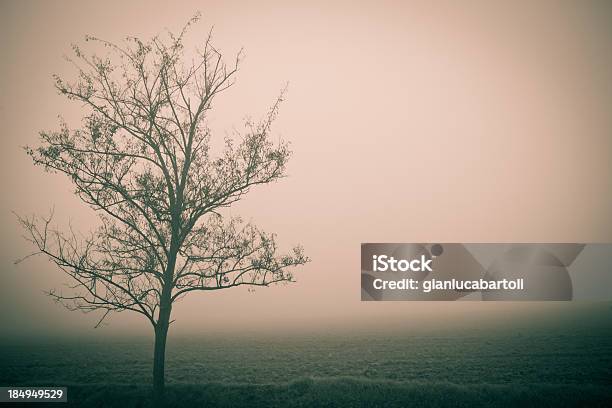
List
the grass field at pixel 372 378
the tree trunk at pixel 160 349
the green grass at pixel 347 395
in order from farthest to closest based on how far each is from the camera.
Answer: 1. the grass field at pixel 372 378
2. the green grass at pixel 347 395
3. the tree trunk at pixel 160 349

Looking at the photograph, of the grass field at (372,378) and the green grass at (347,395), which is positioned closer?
the green grass at (347,395)

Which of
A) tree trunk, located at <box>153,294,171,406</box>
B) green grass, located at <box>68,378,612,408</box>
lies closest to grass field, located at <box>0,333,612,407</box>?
green grass, located at <box>68,378,612,408</box>

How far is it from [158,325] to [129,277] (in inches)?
84.7

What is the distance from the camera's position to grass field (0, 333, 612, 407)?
54.6ft

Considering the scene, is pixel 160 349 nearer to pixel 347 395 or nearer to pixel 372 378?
pixel 347 395

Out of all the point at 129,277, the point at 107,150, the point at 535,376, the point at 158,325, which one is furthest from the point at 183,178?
the point at 535,376

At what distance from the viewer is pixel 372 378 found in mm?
29062

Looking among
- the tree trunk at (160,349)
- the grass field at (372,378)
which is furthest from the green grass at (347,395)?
the tree trunk at (160,349)

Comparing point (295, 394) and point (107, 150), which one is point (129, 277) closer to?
point (107, 150)

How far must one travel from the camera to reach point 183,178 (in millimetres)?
16328

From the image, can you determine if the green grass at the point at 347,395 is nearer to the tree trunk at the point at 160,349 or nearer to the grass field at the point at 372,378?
the grass field at the point at 372,378

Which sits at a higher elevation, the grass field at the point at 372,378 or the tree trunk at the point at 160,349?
the tree trunk at the point at 160,349

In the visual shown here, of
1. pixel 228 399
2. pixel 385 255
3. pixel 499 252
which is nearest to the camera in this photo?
pixel 228 399

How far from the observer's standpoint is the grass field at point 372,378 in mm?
16641
